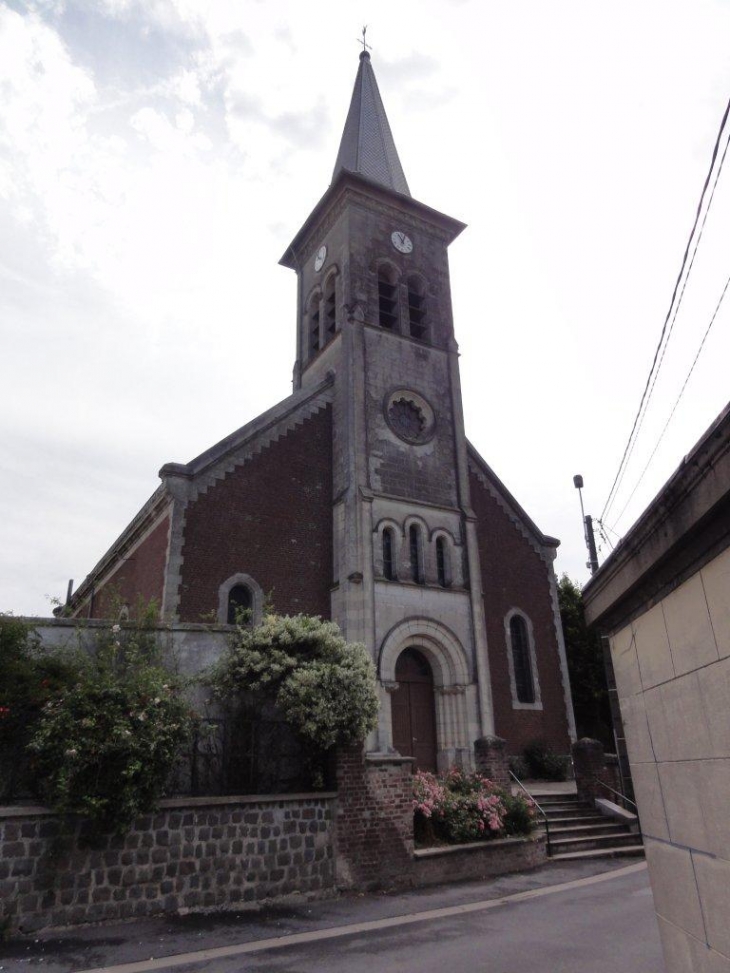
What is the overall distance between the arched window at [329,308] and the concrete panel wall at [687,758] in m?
20.9

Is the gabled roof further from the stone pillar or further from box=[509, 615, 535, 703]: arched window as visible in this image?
the stone pillar

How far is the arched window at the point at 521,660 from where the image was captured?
20.9 metres

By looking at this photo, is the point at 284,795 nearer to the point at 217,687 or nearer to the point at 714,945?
the point at 217,687

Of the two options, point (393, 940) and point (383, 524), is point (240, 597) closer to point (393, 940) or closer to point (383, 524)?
point (383, 524)

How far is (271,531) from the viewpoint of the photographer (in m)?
18.8

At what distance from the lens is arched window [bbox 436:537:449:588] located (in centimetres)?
2008

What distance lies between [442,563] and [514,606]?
3363 mm

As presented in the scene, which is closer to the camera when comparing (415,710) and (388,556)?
(415,710)

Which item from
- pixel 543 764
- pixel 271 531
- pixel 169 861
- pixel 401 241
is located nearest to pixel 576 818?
pixel 543 764

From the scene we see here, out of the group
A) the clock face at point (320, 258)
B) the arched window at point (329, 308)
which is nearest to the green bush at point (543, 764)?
the arched window at point (329, 308)

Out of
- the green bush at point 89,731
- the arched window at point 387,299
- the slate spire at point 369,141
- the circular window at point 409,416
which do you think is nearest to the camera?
the green bush at point 89,731

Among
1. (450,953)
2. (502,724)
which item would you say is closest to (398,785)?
(450,953)

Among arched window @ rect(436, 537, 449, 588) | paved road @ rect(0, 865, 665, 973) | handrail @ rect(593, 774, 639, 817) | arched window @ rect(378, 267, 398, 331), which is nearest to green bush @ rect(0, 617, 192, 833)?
paved road @ rect(0, 865, 665, 973)

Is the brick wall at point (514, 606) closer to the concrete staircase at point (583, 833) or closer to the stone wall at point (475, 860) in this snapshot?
the concrete staircase at point (583, 833)
